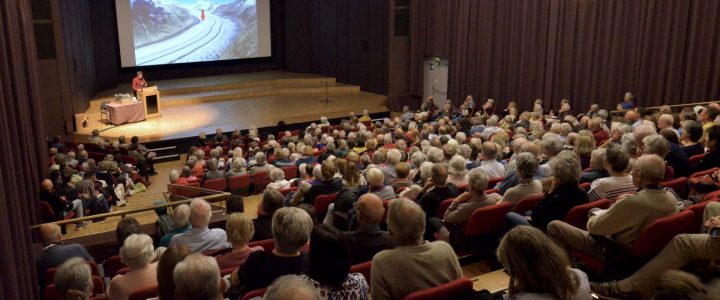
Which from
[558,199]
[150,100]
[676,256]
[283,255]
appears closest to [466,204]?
[558,199]

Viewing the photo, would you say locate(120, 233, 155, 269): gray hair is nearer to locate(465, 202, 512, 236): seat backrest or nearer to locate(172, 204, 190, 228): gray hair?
locate(172, 204, 190, 228): gray hair

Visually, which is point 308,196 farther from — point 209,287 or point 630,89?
point 630,89

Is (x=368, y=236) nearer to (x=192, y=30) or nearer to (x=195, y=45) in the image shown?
(x=192, y=30)

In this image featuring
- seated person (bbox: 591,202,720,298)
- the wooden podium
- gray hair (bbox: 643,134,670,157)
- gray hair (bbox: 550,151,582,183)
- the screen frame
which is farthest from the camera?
the screen frame

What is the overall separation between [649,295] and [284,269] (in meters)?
2.25

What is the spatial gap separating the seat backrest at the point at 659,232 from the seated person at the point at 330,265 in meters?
1.91

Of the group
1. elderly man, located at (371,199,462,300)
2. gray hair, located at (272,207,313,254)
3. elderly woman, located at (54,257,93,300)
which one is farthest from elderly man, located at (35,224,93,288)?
elderly man, located at (371,199,462,300)

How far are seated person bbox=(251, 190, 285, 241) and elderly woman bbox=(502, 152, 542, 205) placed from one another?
72.9 inches

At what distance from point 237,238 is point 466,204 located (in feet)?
6.24

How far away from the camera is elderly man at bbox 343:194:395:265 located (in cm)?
404

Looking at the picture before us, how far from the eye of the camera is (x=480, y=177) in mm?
4992

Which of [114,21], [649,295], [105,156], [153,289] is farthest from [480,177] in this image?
[114,21]

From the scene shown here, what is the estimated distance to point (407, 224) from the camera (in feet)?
11.1

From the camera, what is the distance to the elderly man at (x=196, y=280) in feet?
9.31
